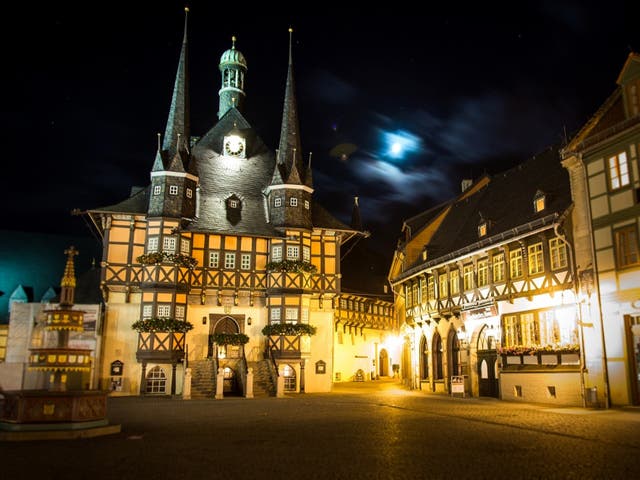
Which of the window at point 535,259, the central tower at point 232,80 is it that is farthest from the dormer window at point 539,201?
the central tower at point 232,80

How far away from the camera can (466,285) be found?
32.9 meters

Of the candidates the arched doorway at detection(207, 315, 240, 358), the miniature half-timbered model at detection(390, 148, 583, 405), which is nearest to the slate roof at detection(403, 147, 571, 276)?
the miniature half-timbered model at detection(390, 148, 583, 405)

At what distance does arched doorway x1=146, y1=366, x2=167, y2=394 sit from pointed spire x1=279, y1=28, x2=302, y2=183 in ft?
48.8

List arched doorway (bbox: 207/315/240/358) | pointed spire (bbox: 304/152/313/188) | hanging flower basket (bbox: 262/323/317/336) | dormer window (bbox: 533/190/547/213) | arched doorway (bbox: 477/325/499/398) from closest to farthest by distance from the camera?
dormer window (bbox: 533/190/547/213) < arched doorway (bbox: 477/325/499/398) < hanging flower basket (bbox: 262/323/317/336) < arched doorway (bbox: 207/315/240/358) < pointed spire (bbox: 304/152/313/188)

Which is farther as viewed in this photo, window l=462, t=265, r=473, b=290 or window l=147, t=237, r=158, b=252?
window l=147, t=237, r=158, b=252

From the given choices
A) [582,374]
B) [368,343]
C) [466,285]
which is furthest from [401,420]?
[368,343]

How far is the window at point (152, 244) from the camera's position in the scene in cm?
3731

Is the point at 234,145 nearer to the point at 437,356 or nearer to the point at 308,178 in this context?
the point at 308,178

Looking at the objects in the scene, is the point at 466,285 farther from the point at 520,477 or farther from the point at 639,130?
the point at 520,477

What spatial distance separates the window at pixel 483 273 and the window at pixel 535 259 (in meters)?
3.52

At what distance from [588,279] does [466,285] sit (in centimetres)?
960

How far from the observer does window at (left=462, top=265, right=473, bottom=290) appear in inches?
1276

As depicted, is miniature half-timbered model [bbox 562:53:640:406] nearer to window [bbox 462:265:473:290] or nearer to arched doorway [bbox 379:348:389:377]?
window [bbox 462:265:473:290]

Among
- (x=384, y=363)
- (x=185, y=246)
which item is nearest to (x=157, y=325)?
(x=185, y=246)
